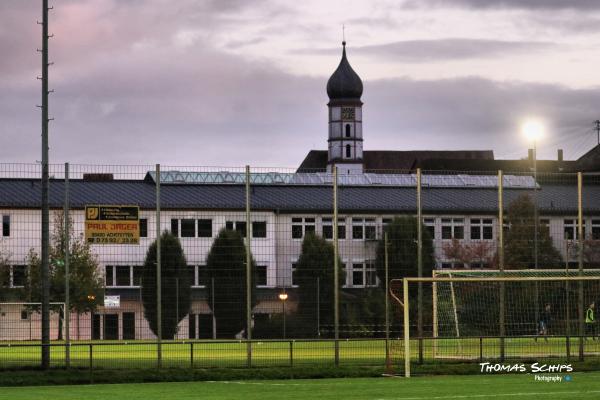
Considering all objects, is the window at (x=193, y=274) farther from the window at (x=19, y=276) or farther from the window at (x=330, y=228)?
the window at (x=19, y=276)

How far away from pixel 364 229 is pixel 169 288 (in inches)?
245

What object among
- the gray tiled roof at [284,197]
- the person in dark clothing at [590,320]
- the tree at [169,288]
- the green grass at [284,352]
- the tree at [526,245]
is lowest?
the green grass at [284,352]

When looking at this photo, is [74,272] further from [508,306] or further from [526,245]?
[526,245]

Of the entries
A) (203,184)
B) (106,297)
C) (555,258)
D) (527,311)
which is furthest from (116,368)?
(555,258)

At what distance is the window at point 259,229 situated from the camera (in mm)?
37125

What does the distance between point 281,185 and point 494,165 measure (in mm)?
128499

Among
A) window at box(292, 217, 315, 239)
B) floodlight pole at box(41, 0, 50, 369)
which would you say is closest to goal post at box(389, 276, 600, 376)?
window at box(292, 217, 315, 239)

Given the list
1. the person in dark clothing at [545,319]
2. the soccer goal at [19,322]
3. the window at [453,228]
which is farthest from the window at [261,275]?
the person in dark clothing at [545,319]

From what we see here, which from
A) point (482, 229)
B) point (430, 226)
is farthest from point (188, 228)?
point (482, 229)

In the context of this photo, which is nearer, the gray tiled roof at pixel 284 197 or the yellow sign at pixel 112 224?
the yellow sign at pixel 112 224

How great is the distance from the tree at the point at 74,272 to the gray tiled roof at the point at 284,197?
1067mm

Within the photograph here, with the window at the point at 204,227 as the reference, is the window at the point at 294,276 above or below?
below

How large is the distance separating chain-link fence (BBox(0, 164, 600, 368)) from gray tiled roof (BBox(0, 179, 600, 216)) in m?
0.07

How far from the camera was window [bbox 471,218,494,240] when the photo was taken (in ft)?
132
